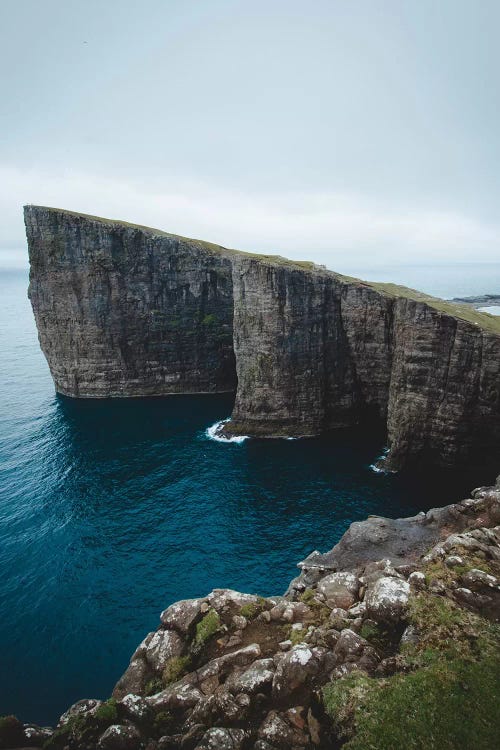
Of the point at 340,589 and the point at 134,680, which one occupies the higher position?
the point at 340,589

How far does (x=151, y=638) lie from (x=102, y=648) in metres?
16.5

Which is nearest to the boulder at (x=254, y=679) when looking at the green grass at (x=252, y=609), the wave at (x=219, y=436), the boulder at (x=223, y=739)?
the boulder at (x=223, y=739)

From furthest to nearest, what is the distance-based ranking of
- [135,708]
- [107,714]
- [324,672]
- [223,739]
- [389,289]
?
[389,289] → [324,672] → [135,708] → [107,714] → [223,739]

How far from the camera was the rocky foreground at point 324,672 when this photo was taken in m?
10.8

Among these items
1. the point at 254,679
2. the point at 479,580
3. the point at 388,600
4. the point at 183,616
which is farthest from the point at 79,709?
the point at 479,580

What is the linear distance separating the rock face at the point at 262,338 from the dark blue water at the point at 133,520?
591 cm

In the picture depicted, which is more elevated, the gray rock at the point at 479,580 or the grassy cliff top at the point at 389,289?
the grassy cliff top at the point at 389,289

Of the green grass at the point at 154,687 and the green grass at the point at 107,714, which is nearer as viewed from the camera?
the green grass at the point at 107,714

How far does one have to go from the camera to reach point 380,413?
61594 mm

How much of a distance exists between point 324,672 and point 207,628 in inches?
182

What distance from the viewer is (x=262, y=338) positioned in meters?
60.5

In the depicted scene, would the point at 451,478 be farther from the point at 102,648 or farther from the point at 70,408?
the point at 70,408

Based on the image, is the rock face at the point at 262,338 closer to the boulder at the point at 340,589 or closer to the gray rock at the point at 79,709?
the boulder at the point at 340,589

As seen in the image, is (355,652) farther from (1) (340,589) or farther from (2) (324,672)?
(1) (340,589)
